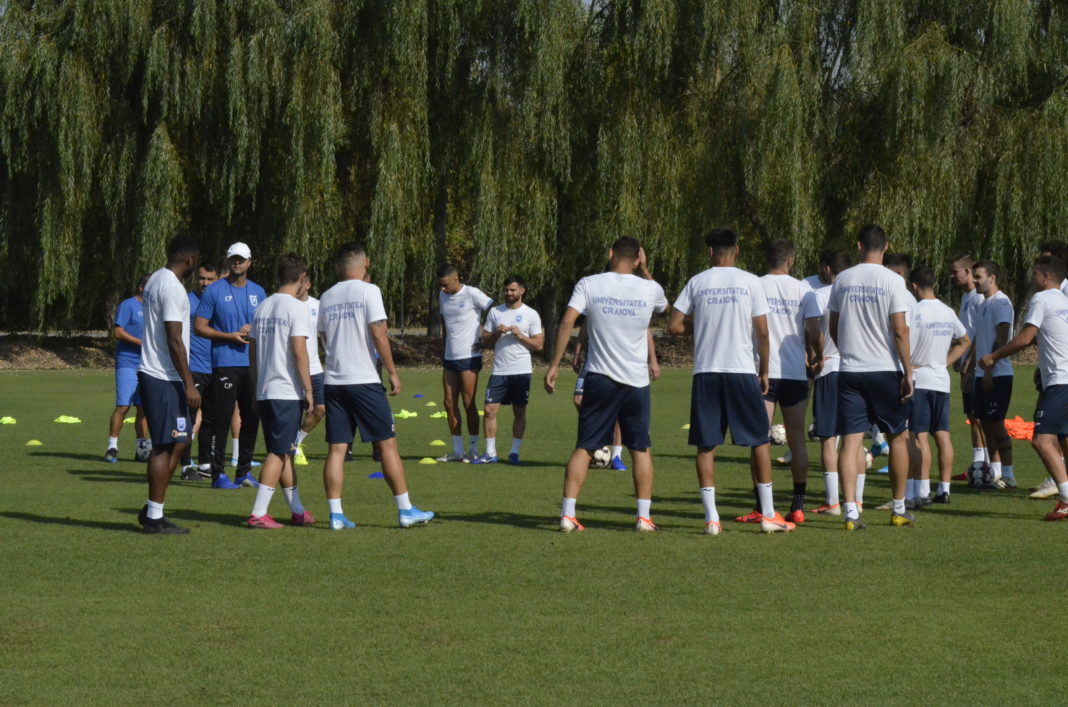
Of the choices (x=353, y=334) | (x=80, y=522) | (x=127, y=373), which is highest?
(x=353, y=334)

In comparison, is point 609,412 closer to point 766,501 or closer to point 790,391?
point 766,501

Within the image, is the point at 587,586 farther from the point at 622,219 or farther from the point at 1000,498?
the point at 622,219

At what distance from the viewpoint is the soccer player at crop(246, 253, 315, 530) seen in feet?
32.5

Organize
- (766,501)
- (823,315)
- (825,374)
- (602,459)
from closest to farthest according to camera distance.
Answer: (766,501) < (823,315) < (825,374) < (602,459)

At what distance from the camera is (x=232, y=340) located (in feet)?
42.2

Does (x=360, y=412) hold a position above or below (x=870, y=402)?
below

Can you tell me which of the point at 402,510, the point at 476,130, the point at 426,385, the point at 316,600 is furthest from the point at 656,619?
the point at 476,130

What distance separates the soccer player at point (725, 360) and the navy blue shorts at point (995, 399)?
357 cm

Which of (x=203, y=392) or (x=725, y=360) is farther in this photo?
(x=203, y=392)

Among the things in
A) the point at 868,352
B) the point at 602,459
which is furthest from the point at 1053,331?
the point at 602,459

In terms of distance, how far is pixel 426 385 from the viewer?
29.0m

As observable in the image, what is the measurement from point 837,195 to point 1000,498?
65.0ft

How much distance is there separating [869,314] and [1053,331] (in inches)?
69.9

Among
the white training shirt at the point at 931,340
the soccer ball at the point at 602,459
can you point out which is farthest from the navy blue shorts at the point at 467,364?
the white training shirt at the point at 931,340
